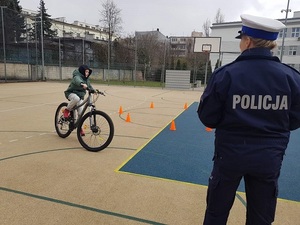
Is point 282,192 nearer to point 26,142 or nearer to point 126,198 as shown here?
point 126,198

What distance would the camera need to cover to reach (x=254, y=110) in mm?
1549

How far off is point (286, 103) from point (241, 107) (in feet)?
0.87

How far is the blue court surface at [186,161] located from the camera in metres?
3.49

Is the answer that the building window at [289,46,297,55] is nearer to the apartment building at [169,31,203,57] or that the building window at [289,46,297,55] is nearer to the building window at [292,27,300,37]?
the building window at [292,27,300,37]

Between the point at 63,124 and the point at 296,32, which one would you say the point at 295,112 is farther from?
the point at 296,32

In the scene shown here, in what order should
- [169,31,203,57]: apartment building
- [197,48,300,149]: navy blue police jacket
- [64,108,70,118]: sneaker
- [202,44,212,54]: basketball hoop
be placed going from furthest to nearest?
[169,31,203,57]: apartment building < [202,44,212,54]: basketball hoop < [64,108,70,118]: sneaker < [197,48,300,149]: navy blue police jacket

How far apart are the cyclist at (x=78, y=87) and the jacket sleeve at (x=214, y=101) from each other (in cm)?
319

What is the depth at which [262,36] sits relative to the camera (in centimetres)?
158

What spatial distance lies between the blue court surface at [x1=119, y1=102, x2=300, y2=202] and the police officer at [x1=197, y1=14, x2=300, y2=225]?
1.80 metres

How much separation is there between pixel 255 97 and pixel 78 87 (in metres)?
3.91

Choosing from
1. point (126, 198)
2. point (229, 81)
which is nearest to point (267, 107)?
point (229, 81)

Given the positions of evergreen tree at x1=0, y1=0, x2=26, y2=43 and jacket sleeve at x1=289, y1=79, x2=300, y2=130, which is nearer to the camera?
jacket sleeve at x1=289, y1=79, x2=300, y2=130

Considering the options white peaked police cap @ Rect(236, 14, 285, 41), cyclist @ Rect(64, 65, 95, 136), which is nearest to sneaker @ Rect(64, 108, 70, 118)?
cyclist @ Rect(64, 65, 95, 136)

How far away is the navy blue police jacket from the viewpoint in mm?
1519
